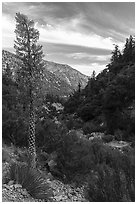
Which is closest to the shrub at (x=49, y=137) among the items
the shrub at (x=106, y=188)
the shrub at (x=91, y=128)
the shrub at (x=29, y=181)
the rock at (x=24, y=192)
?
the shrub at (x=29, y=181)

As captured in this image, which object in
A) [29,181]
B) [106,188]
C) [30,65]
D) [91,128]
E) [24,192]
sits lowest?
[91,128]

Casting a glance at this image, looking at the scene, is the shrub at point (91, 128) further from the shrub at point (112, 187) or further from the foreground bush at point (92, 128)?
the shrub at point (112, 187)

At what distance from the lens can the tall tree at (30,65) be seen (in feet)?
29.5

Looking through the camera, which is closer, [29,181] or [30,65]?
[29,181]

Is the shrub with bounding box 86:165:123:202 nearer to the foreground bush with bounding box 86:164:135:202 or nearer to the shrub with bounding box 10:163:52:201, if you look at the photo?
the foreground bush with bounding box 86:164:135:202

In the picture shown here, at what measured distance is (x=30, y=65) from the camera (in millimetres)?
9023

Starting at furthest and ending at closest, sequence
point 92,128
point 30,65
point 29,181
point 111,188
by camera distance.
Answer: point 92,128, point 30,65, point 29,181, point 111,188

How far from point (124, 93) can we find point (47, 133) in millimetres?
8298

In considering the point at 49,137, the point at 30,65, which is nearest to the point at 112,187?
the point at 30,65

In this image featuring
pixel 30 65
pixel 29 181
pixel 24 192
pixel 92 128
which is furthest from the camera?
pixel 92 128

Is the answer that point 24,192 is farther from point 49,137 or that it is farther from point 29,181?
point 49,137

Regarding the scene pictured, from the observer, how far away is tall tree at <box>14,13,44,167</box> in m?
8.98

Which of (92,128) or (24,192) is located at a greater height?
(24,192)

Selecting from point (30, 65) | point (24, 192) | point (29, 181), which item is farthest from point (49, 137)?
point (24, 192)
